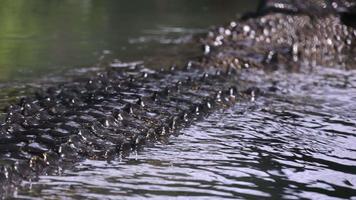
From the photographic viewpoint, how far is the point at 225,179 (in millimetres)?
4734

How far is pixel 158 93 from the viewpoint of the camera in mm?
6887

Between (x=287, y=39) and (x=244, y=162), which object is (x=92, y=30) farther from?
(x=244, y=162)

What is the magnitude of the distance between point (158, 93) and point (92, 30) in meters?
6.67

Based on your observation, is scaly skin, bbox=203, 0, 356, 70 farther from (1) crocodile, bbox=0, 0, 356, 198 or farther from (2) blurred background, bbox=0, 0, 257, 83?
(2) blurred background, bbox=0, 0, 257, 83

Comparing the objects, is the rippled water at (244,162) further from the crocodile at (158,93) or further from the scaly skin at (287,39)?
the scaly skin at (287,39)

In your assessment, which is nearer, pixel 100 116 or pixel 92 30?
pixel 100 116

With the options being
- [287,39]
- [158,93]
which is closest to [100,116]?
[158,93]

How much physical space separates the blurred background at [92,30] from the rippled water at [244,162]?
3.43 meters

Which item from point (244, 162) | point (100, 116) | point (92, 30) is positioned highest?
point (92, 30)

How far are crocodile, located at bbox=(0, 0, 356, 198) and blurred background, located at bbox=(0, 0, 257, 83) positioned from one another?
924mm

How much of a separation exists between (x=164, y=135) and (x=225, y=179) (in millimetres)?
1104

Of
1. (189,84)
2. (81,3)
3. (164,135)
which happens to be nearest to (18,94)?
(189,84)

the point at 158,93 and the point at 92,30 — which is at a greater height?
the point at 92,30

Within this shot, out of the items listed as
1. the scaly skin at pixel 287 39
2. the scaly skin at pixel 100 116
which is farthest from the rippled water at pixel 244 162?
the scaly skin at pixel 287 39
